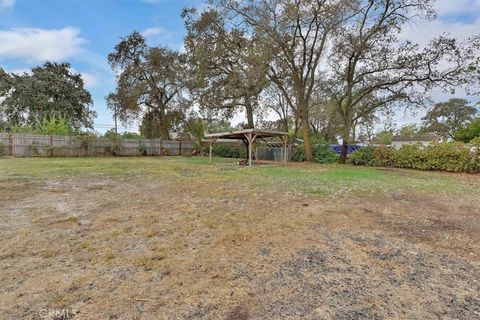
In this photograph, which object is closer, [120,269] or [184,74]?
[120,269]

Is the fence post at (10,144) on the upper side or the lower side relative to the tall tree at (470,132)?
lower

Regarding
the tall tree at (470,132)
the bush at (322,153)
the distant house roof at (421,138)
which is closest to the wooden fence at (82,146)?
the bush at (322,153)

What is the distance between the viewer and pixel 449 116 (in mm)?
33656

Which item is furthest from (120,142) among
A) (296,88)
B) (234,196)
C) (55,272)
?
(55,272)

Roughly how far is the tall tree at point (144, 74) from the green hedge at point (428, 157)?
14.0m

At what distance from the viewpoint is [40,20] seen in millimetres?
11078

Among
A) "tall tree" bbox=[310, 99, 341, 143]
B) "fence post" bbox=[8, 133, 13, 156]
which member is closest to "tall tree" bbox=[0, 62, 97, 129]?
"fence post" bbox=[8, 133, 13, 156]

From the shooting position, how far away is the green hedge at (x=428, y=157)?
10.0 metres

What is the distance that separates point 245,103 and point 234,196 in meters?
13.0

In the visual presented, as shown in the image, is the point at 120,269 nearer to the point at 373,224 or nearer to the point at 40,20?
the point at 373,224

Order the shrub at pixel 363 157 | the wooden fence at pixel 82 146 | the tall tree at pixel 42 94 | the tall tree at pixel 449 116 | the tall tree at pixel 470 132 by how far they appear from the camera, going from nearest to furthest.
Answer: the shrub at pixel 363 157 → the wooden fence at pixel 82 146 → the tall tree at pixel 42 94 → the tall tree at pixel 470 132 → the tall tree at pixel 449 116

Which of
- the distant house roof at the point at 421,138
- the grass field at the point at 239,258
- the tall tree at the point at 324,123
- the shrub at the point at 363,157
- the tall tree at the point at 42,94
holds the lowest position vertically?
the grass field at the point at 239,258

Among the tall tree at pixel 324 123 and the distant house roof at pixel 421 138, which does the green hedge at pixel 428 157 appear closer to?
the tall tree at pixel 324 123

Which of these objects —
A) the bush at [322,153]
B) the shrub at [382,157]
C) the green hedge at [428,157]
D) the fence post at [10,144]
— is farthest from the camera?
the fence post at [10,144]
